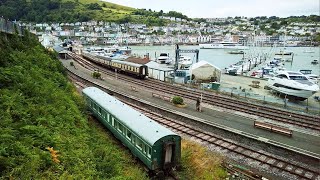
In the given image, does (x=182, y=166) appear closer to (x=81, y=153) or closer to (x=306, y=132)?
(x=81, y=153)

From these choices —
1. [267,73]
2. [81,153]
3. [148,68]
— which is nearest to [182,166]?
[81,153]

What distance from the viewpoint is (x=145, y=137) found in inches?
A: 559

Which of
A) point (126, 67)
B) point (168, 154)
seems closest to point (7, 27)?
point (168, 154)

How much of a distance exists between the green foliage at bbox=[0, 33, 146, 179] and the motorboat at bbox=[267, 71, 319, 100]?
24.3 m

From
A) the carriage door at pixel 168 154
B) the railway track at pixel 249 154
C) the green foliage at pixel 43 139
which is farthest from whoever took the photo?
the railway track at pixel 249 154

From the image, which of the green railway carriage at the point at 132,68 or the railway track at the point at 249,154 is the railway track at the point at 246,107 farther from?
the railway track at the point at 249,154

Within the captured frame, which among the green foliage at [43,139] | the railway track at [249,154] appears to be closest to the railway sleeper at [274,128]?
the railway track at [249,154]

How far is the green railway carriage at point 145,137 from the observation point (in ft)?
45.3

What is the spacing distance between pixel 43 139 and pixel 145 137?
488 cm

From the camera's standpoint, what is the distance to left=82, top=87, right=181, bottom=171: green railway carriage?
45.3 feet

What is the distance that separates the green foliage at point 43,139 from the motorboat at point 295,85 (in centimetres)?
2431

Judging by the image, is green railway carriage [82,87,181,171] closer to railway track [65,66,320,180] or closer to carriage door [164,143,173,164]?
carriage door [164,143,173,164]

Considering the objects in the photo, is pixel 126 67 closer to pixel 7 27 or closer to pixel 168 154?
pixel 7 27

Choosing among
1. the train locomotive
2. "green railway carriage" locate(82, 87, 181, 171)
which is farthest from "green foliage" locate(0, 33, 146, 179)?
the train locomotive
